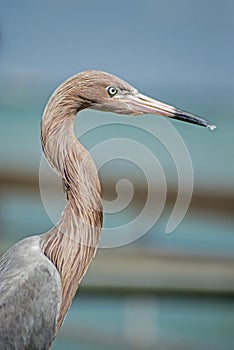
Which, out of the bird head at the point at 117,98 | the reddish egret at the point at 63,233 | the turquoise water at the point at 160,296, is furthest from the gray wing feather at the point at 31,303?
the turquoise water at the point at 160,296

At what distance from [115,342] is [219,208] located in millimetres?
520

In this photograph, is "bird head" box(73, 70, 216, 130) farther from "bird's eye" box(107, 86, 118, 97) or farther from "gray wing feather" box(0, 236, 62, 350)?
"gray wing feather" box(0, 236, 62, 350)

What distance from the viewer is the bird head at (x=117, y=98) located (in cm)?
59

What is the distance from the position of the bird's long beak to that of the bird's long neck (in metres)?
0.05

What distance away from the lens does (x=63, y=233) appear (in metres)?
0.61

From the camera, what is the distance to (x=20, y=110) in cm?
186

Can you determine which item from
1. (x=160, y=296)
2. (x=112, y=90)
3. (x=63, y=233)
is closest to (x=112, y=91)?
(x=112, y=90)

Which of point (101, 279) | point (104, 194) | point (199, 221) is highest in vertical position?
point (104, 194)

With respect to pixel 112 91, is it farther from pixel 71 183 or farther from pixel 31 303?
pixel 31 303

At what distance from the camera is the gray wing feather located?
0.61m

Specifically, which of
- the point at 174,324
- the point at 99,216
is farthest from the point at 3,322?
the point at 174,324

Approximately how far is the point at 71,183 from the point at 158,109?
0.32 feet

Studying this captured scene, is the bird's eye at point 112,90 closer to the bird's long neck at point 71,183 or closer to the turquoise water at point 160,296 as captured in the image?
the bird's long neck at point 71,183

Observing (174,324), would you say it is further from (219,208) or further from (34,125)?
(34,125)
